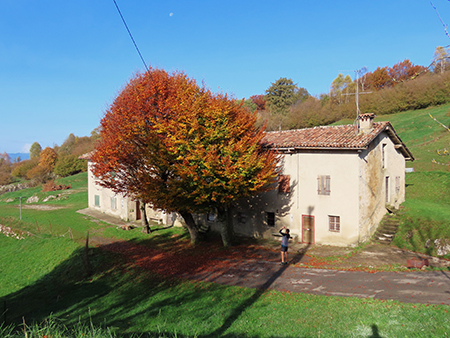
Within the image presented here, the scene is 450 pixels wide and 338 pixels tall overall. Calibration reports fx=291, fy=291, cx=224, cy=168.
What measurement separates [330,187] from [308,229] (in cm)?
320

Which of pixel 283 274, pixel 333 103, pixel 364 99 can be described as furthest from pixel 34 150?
pixel 283 274

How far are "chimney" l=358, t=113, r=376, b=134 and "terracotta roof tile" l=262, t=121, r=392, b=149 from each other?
1.03 feet

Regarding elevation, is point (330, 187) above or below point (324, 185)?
below

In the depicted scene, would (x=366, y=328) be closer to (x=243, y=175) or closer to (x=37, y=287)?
(x=243, y=175)

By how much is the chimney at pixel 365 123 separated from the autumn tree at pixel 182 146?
671 centimetres

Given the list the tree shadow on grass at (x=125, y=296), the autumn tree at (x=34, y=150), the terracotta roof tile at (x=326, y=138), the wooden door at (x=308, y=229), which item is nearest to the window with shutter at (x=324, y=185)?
the wooden door at (x=308, y=229)

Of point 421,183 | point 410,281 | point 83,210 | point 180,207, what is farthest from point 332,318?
point 83,210

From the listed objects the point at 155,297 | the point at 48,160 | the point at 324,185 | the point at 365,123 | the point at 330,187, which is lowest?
the point at 155,297

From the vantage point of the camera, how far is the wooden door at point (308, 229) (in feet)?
63.3

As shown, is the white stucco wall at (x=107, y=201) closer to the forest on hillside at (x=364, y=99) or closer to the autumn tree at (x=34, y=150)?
the forest on hillside at (x=364, y=99)

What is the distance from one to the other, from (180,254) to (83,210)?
63.0 feet

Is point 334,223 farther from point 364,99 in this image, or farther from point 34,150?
point 34,150

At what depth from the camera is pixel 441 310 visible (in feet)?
29.8

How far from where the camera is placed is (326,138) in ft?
63.2
